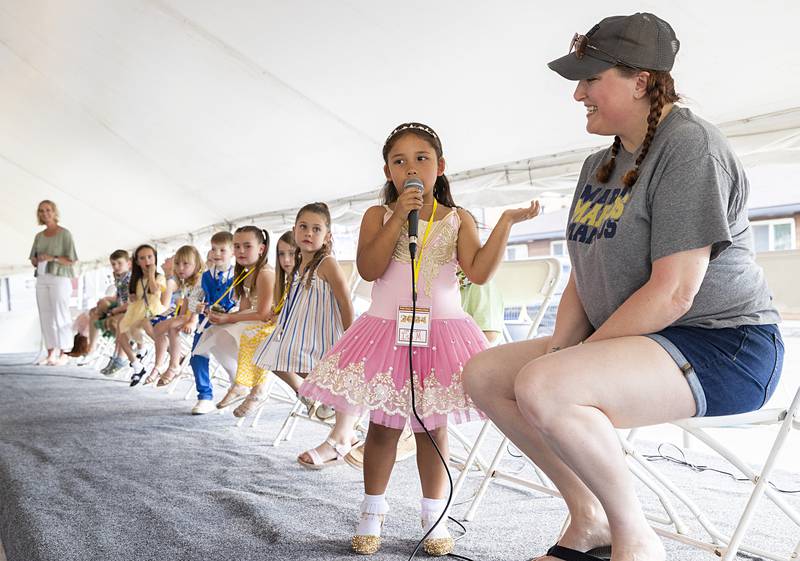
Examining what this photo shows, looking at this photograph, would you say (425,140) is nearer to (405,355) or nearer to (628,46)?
(405,355)

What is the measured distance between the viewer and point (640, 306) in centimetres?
121

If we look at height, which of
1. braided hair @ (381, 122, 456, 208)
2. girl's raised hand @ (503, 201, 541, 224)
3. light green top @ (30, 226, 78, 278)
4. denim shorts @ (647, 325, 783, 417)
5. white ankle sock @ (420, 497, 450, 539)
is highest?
light green top @ (30, 226, 78, 278)

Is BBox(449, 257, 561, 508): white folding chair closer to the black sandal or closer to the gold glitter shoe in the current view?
the gold glitter shoe

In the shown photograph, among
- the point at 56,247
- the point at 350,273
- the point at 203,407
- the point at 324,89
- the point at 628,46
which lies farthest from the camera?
the point at 56,247

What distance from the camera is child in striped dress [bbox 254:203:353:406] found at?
9.66ft

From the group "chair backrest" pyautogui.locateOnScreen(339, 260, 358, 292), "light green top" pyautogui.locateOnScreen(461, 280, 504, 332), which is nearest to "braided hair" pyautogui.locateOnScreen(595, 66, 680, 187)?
"light green top" pyautogui.locateOnScreen(461, 280, 504, 332)

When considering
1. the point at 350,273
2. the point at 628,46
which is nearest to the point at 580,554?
the point at 628,46

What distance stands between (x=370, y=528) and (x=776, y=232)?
5657 mm

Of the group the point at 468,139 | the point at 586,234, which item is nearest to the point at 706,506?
the point at 586,234

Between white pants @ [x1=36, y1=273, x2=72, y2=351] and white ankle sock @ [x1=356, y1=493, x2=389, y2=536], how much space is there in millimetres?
6064

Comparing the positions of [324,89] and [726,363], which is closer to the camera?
[726,363]

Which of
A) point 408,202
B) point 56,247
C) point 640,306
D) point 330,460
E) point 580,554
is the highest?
point 56,247

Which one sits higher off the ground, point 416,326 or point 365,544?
point 416,326

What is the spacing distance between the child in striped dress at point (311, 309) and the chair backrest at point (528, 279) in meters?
0.66
